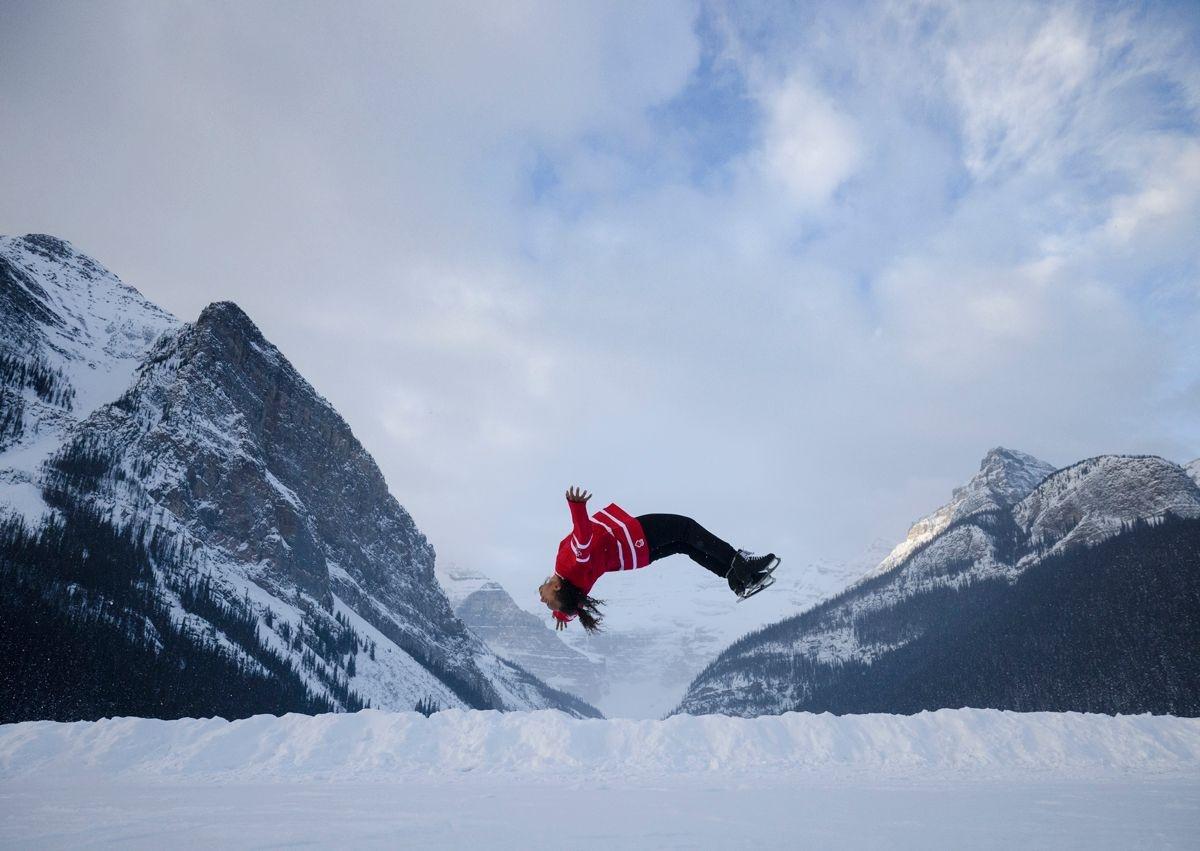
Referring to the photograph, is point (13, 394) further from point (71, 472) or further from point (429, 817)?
point (429, 817)

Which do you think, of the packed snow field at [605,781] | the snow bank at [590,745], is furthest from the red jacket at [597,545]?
the snow bank at [590,745]

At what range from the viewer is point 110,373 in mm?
182625

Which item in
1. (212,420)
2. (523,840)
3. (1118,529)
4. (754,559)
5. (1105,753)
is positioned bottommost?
(523,840)

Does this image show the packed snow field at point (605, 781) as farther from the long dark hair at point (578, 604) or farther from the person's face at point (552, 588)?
the person's face at point (552, 588)

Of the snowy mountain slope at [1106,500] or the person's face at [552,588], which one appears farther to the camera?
the snowy mountain slope at [1106,500]

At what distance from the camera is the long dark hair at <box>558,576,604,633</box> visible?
6.77 m

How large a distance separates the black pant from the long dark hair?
31.1 inches

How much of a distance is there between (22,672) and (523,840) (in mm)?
102727

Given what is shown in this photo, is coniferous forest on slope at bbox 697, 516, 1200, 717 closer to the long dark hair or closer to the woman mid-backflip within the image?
the woman mid-backflip

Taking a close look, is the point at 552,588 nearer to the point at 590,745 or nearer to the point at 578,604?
the point at 578,604

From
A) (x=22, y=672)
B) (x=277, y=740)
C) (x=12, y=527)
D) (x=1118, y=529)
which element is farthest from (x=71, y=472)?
(x=1118, y=529)

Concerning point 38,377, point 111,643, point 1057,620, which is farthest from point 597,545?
point 38,377

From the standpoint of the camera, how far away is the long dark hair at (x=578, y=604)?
22.2ft

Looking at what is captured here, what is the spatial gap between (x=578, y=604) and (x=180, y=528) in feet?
518
